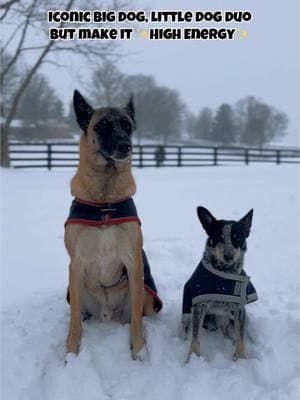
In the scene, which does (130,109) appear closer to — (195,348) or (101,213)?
(101,213)

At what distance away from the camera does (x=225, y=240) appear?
3631mm

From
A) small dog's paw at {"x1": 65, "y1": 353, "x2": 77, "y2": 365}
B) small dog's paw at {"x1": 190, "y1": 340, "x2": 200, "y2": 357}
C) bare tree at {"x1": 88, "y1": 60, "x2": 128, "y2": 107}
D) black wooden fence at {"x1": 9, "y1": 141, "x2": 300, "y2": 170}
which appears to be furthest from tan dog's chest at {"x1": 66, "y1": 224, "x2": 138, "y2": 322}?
bare tree at {"x1": 88, "y1": 60, "x2": 128, "y2": 107}

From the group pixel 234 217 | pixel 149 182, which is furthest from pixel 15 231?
pixel 149 182

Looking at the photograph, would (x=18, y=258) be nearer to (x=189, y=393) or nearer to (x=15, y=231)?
(x=15, y=231)

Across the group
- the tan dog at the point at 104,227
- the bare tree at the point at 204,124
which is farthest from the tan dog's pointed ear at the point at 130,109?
Result: the bare tree at the point at 204,124

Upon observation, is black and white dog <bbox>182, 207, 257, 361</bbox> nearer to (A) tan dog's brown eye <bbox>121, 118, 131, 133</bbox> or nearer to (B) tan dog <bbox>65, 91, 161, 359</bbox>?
(B) tan dog <bbox>65, 91, 161, 359</bbox>

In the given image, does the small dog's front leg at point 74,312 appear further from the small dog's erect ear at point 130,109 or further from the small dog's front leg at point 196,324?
the small dog's erect ear at point 130,109

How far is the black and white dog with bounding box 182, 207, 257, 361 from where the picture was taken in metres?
3.57

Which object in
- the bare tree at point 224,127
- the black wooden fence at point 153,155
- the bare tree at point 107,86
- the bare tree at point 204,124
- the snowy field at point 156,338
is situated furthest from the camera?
the bare tree at point 204,124

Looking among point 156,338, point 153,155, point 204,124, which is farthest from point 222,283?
point 204,124

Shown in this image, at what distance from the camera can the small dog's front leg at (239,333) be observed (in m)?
3.55

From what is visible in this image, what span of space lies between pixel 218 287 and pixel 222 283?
5cm

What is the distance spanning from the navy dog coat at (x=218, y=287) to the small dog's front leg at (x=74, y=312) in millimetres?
962

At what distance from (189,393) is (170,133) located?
68.7 meters
